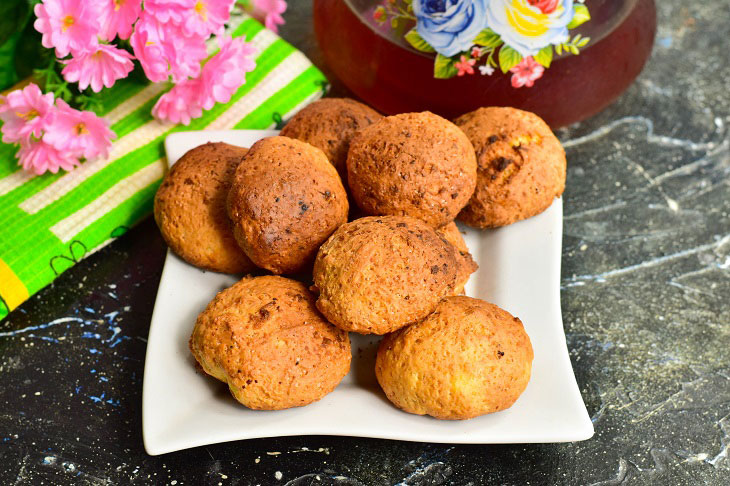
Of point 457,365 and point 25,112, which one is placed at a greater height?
point 25,112

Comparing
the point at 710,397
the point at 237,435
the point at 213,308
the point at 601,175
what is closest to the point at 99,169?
the point at 213,308

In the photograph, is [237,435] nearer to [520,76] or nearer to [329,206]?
[329,206]

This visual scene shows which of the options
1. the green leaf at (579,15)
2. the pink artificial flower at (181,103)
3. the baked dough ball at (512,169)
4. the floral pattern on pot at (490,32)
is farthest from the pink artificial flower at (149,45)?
the green leaf at (579,15)

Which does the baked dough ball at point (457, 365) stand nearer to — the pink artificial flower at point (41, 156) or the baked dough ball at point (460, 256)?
the baked dough ball at point (460, 256)

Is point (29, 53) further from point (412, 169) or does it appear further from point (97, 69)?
point (412, 169)

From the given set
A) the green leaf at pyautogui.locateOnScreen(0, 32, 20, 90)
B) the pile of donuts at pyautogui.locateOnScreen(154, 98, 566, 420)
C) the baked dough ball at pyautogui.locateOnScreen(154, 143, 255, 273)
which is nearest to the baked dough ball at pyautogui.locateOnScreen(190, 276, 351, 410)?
the pile of donuts at pyautogui.locateOnScreen(154, 98, 566, 420)

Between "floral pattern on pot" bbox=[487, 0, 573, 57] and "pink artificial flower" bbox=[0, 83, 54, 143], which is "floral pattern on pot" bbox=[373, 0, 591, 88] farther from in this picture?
"pink artificial flower" bbox=[0, 83, 54, 143]

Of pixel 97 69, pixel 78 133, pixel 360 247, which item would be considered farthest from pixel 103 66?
pixel 360 247
